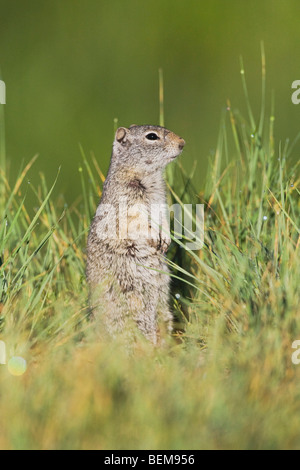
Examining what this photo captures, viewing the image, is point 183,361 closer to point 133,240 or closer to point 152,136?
point 133,240

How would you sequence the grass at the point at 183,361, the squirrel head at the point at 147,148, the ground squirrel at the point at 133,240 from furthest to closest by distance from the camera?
the squirrel head at the point at 147,148, the ground squirrel at the point at 133,240, the grass at the point at 183,361

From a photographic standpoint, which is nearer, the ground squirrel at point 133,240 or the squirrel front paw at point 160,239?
the ground squirrel at point 133,240

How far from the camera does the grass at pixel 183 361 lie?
2.47m

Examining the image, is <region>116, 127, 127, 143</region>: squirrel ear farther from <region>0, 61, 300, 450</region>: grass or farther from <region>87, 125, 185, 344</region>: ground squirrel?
<region>0, 61, 300, 450</region>: grass

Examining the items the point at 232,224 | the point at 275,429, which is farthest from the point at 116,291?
the point at 275,429

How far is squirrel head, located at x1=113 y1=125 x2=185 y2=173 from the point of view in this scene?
13.5 ft

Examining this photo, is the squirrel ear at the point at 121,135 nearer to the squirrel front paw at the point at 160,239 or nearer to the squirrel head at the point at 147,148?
the squirrel head at the point at 147,148

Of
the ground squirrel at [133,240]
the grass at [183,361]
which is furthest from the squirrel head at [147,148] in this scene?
the grass at [183,361]

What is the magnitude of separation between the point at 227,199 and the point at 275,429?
2048 mm

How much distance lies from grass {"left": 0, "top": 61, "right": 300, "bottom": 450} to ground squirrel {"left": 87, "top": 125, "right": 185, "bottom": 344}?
0.53 ft

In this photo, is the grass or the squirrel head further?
the squirrel head

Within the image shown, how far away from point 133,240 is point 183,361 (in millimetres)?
1100

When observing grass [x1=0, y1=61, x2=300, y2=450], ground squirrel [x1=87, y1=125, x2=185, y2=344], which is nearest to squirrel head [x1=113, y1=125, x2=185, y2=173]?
ground squirrel [x1=87, y1=125, x2=185, y2=344]

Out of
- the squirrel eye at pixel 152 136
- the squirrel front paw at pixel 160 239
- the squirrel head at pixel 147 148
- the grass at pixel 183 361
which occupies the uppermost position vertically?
the squirrel eye at pixel 152 136
